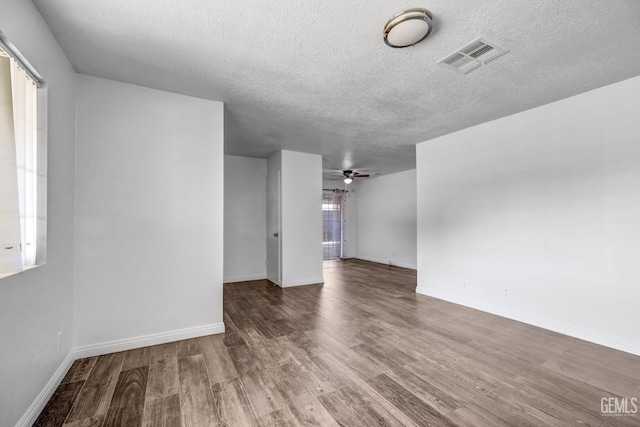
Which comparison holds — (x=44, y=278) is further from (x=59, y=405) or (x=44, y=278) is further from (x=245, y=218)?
(x=245, y=218)

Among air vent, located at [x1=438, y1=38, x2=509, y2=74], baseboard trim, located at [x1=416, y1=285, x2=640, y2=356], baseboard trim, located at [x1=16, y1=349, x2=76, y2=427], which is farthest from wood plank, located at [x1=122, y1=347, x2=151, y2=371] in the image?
baseboard trim, located at [x1=416, y1=285, x2=640, y2=356]

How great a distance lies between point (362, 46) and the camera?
2.06 m

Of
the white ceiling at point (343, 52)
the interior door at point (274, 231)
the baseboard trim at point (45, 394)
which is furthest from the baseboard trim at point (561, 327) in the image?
the baseboard trim at point (45, 394)

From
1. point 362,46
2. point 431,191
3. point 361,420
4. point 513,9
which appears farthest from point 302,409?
point 431,191

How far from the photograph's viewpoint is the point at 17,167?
63.7 inches

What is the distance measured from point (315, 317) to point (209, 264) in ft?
5.07

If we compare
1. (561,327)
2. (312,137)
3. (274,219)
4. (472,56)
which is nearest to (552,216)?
(561,327)

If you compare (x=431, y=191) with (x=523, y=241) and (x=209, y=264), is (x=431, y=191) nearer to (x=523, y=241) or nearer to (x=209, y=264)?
(x=523, y=241)

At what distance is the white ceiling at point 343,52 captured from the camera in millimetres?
1701

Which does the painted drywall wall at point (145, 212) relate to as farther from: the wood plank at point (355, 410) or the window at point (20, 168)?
the wood plank at point (355, 410)

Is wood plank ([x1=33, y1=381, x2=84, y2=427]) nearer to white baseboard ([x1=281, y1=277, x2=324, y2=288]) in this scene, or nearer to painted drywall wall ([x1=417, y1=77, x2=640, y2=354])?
white baseboard ([x1=281, y1=277, x2=324, y2=288])

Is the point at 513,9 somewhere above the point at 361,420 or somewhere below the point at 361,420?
above

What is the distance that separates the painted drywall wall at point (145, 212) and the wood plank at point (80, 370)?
15 cm

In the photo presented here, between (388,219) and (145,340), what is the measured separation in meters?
6.74
